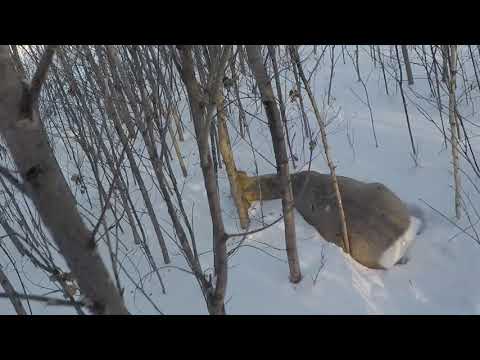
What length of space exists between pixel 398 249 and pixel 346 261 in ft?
1.87

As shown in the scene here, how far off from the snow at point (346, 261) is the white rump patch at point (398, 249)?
2.4 inches

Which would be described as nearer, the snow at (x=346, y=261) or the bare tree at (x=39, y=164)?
the bare tree at (x=39, y=164)

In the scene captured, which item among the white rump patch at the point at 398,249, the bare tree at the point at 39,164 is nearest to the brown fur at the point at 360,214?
the white rump patch at the point at 398,249

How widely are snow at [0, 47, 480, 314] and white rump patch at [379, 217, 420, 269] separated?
6 cm

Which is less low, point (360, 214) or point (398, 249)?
point (360, 214)

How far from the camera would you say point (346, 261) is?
4.35 meters

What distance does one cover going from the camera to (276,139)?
11.0ft

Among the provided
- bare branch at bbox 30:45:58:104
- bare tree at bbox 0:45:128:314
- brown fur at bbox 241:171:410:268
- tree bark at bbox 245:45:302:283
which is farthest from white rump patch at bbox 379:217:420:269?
bare branch at bbox 30:45:58:104

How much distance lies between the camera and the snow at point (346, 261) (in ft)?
12.8

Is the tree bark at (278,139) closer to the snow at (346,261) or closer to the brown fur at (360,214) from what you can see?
the snow at (346,261)

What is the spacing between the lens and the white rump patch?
434 centimetres

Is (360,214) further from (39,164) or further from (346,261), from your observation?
(39,164)

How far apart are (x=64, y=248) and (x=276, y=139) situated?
2.70 m

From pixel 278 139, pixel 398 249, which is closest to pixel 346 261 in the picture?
pixel 398 249
